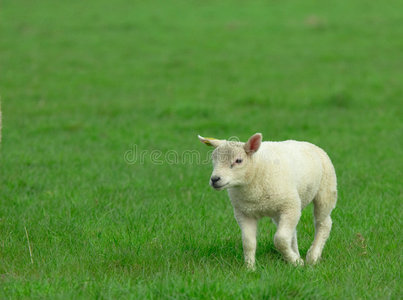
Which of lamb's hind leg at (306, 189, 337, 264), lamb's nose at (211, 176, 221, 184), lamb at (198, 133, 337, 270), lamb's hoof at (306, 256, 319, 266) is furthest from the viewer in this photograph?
lamb's hind leg at (306, 189, 337, 264)

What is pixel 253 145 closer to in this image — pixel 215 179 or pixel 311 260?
pixel 215 179

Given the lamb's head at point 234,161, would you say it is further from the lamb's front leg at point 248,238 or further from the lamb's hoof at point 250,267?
the lamb's hoof at point 250,267

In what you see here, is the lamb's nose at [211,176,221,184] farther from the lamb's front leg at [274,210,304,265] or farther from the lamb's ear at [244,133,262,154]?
the lamb's front leg at [274,210,304,265]

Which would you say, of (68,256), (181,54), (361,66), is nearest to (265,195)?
(68,256)

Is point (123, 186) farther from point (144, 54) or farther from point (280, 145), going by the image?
point (144, 54)

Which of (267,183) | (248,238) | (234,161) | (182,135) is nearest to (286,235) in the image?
(248,238)

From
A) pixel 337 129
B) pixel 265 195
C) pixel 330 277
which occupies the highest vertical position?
pixel 265 195

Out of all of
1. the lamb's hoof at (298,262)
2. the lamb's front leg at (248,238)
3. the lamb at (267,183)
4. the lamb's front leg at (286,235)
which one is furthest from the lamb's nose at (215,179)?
the lamb's hoof at (298,262)

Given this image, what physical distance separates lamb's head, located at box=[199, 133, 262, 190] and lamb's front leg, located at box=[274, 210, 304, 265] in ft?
1.37

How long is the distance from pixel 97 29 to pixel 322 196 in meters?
19.1

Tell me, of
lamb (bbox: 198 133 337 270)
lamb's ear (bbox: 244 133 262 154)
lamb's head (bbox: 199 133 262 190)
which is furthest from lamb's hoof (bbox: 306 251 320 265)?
lamb's ear (bbox: 244 133 262 154)

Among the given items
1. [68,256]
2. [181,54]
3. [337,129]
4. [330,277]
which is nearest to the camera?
[330,277]

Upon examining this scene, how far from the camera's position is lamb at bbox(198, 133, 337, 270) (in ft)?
15.4

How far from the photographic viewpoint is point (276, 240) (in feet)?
15.8
